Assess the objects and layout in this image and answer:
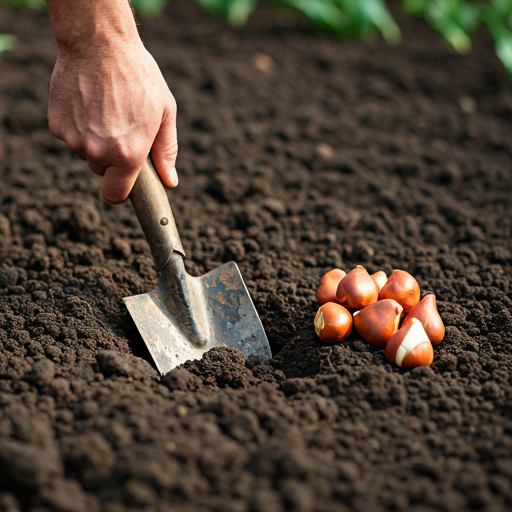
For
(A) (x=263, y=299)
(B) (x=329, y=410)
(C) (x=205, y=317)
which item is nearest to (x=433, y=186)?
(A) (x=263, y=299)

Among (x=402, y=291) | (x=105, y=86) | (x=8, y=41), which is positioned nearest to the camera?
(x=105, y=86)

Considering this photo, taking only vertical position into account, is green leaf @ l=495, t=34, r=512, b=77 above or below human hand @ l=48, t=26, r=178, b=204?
above

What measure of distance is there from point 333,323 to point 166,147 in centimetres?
103

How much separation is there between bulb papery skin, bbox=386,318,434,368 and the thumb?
47.0 inches

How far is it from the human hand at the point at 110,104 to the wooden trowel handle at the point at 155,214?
14 cm

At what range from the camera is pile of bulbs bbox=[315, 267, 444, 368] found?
86.4 inches

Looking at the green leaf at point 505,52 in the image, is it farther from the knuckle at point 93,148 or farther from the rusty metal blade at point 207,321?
the knuckle at point 93,148

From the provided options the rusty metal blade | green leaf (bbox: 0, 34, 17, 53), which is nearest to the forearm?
the rusty metal blade

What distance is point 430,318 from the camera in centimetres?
231

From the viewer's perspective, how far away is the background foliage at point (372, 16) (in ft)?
19.1

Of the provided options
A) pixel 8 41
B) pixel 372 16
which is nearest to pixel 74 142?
pixel 8 41

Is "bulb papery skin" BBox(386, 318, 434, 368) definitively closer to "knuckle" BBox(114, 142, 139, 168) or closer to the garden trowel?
the garden trowel

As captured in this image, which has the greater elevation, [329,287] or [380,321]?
[380,321]

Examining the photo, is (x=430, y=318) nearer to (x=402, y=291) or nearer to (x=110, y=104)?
(x=402, y=291)
